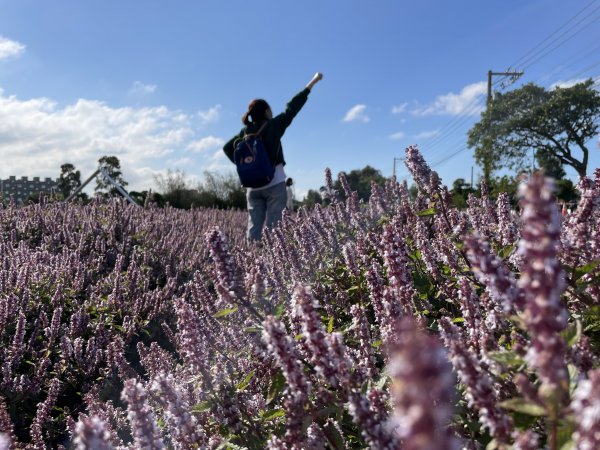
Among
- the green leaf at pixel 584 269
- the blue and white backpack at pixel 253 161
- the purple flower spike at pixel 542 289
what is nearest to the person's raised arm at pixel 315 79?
the blue and white backpack at pixel 253 161

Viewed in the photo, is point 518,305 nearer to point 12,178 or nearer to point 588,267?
point 588,267

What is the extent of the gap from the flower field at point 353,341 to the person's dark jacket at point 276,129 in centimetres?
203

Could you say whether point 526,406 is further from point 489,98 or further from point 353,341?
point 489,98

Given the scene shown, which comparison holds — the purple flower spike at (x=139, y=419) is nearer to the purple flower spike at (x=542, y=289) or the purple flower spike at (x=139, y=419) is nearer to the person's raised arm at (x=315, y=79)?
the purple flower spike at (x=542, y=289)

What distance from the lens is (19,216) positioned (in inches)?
415

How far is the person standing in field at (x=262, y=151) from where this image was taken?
8570 mm

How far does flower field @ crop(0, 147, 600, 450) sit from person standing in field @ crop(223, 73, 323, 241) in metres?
1.87

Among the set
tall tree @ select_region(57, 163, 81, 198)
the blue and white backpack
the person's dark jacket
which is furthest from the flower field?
tall tree @ select_region(57, 163, 81, 198)

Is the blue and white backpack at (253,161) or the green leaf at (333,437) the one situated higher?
the blue and white backpack at (253,161)

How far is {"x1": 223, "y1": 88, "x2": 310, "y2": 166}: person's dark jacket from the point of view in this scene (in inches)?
341

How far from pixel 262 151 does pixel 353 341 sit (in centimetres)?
586

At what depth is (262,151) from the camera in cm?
848

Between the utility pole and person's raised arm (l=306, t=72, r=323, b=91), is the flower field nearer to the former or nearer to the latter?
person's raised arm (l=306, t=72, r=323, b=91)

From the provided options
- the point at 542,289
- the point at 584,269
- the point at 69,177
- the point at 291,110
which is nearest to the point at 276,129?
the point at 291,110
